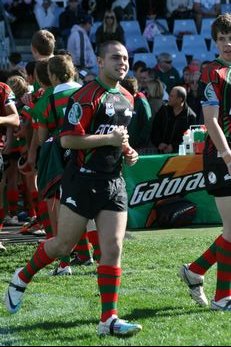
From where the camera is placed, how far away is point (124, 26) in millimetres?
18891

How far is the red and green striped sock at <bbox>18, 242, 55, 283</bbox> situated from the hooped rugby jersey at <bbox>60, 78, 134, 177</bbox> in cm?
62

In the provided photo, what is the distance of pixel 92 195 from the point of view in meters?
5.88

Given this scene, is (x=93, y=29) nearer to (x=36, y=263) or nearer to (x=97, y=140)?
(x=36, y=263)

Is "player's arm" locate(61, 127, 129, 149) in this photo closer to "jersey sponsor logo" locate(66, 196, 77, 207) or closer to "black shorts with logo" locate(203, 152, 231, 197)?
"jersey sponsor logo" locate(66, 196, 77, 207)

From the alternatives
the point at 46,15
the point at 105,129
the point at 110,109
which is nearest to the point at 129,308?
the point at 105,129

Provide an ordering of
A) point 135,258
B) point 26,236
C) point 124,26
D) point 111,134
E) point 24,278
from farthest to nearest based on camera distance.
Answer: point 124,26 < point 26,236 < point 135,258 < point 24,278 < point 111,134

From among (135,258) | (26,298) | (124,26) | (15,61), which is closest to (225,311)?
(26,298)

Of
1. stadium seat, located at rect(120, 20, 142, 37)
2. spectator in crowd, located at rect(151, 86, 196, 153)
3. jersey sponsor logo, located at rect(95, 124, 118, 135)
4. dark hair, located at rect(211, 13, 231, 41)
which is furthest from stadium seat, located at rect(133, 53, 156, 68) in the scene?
jersey sponsor logo, located at rect(95, 124, 118, 135)

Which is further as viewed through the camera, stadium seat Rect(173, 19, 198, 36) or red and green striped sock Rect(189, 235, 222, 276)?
stadium seat Rect(173, 19, 198, 36)

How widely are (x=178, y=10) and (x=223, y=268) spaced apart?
13.6 metres

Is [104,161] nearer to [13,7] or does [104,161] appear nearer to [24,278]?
[24,278]

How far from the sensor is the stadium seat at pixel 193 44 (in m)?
18.6

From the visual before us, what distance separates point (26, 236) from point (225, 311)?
457 centimetres

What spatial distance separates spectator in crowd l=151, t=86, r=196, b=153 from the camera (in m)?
12.4
